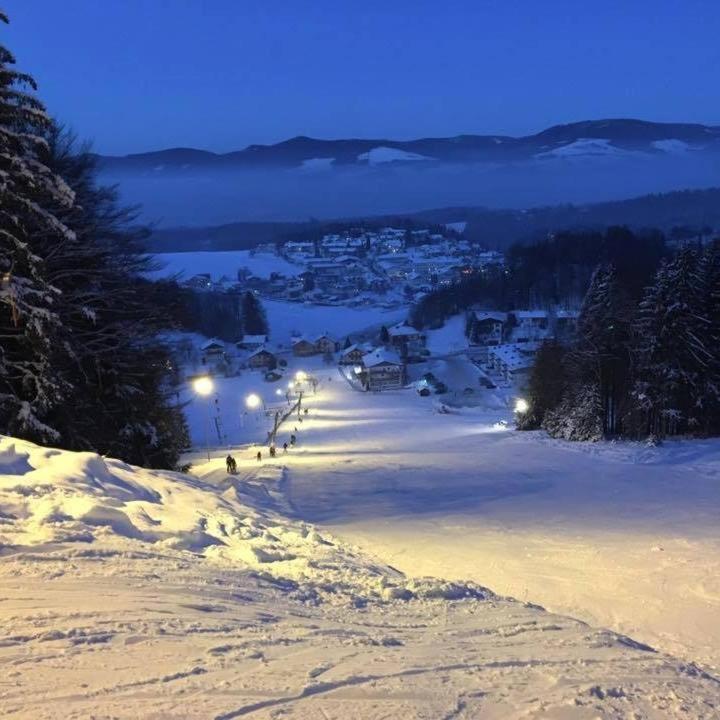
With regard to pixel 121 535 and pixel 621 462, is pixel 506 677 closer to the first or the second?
pixel 121 535

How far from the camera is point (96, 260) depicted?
626 inches

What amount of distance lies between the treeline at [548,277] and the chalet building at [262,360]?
3231 centimetres

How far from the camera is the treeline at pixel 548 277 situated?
11300 cm

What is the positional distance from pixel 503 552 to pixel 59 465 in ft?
26.2

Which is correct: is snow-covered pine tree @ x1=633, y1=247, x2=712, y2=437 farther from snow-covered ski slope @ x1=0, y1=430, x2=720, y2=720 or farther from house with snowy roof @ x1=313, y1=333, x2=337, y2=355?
house with snowy roof @ x1=313, y1=333, x2=337, y2=355

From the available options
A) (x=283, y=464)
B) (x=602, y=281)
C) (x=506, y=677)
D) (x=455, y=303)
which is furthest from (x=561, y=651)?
(x=455, y=303)

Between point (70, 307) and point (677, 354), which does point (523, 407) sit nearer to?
point (677, 354)

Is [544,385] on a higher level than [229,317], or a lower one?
higher

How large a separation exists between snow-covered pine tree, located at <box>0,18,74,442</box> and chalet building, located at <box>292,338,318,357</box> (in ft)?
328

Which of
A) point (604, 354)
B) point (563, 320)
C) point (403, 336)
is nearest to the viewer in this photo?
point (604, 354)

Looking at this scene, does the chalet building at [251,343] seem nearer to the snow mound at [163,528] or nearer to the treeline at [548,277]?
the treeline at [548,277]

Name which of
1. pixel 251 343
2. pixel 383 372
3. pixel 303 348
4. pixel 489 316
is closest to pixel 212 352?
pixel 251 343

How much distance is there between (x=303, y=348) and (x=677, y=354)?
88.3 meters

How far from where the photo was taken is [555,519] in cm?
1511
